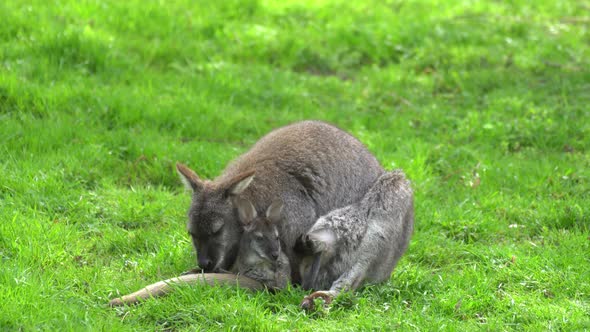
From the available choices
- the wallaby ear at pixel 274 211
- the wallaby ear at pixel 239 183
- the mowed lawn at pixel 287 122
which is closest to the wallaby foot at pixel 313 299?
the mowed lawn at pixel 287 122

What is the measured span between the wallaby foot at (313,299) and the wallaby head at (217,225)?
676mm

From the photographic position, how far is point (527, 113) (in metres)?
10.5

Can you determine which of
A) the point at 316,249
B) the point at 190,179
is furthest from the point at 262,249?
the point at 190,179

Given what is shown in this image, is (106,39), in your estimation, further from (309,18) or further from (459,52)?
(459,52)

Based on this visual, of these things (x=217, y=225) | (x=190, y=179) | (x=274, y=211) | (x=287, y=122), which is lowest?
(x=287, y=122)

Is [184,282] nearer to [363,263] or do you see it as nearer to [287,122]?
[363,263]

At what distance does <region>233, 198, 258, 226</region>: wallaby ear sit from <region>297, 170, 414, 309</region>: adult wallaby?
481 millimetres

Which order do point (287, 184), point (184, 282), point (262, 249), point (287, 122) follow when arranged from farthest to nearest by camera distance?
point (287, 122)
point (287, 184)
point (262, 249)
point (184, 282)

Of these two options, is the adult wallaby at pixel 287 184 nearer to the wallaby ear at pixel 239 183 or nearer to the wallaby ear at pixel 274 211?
the wallaby ear at pixel 239 183

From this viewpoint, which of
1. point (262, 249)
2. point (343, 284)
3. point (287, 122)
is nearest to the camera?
point (262, 249)

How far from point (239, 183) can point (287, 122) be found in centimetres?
369

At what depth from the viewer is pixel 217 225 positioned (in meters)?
6.39

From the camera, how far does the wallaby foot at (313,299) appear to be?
6169mm

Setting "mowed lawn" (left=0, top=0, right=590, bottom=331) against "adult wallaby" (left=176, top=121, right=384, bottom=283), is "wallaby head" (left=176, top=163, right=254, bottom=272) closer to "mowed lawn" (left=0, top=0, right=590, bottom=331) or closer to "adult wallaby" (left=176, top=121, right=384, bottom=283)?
"adult wallaby" (left=176, top=121, right=384, bottom=283)
